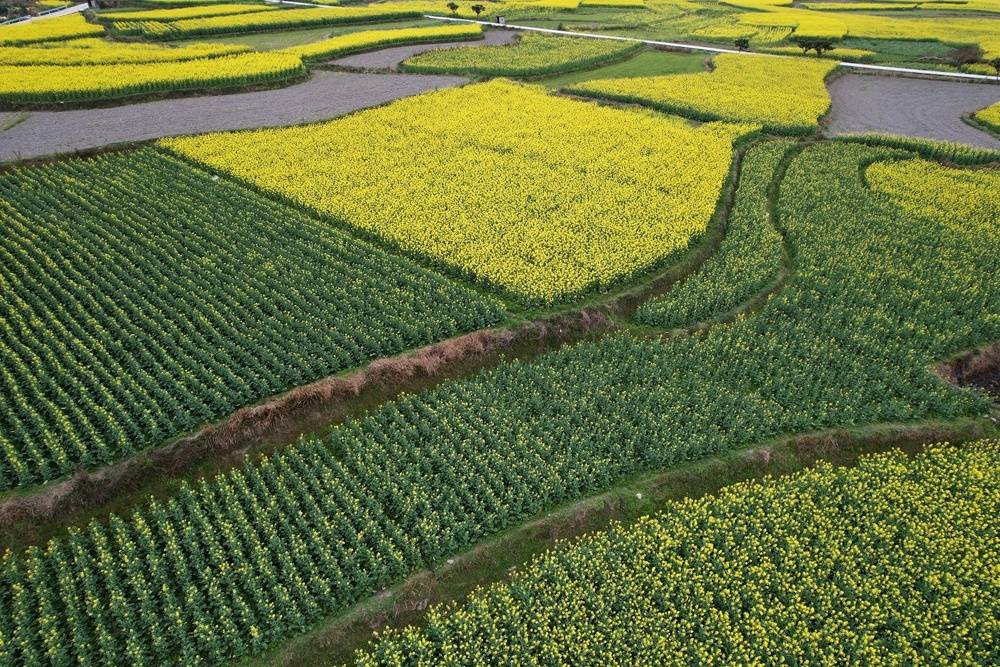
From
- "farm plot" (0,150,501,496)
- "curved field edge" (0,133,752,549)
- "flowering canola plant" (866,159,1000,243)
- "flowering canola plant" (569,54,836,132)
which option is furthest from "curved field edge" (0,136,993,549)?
"flowering canola plant" (569,54,836,132)

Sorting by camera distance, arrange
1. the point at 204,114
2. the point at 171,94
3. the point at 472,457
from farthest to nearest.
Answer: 1. the point at 171,94
2. the point at 204,114
3. the point at 472,457

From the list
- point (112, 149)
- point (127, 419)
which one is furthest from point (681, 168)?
point (112, 149)

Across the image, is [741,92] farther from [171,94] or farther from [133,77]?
[133,77]

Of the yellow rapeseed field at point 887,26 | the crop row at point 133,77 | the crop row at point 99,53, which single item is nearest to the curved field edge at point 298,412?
the crop row at point 133,77

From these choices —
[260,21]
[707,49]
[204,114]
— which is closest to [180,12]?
[260,21]

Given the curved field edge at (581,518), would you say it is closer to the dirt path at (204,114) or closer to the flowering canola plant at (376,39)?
the dirt path at (204,114)

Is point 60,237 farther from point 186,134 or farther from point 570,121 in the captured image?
point 570,121

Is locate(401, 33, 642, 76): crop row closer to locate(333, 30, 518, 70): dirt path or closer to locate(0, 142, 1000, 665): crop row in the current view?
locate(333, 30, 518, 70): dirt path
